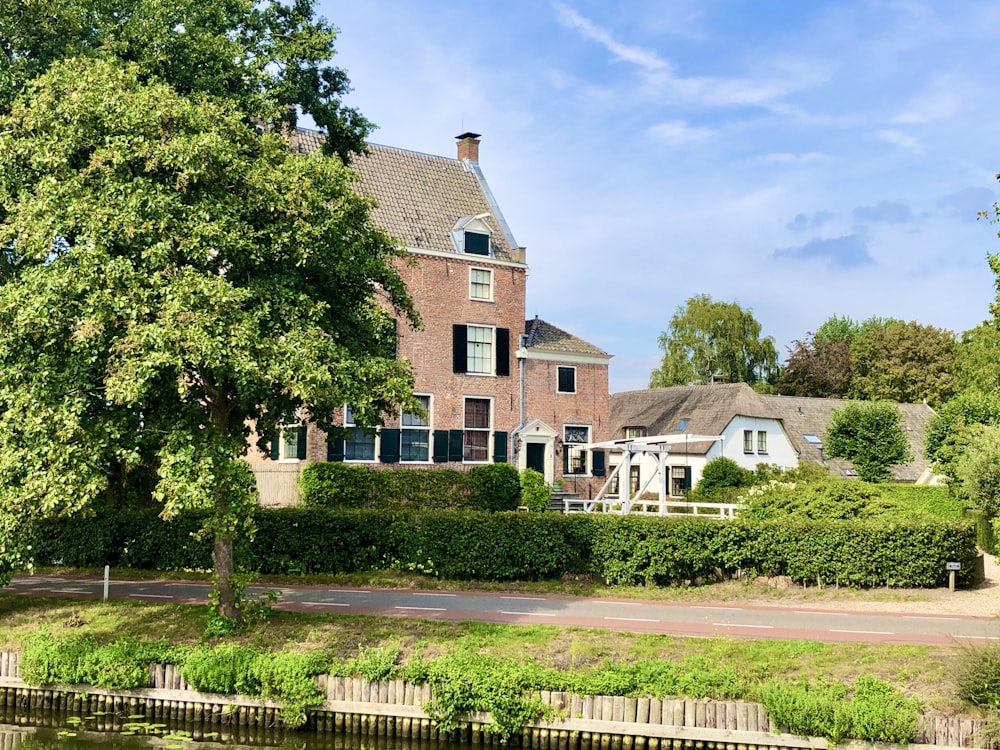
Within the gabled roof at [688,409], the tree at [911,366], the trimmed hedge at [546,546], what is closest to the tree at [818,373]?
the tree at [911,366]

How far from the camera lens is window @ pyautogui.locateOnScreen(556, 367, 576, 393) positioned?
129ft

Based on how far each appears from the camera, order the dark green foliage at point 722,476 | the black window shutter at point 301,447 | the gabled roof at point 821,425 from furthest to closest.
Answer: the gabled roof at point 821,425 < the dark green foliage at point 722,476 < the black window shutter at point 301,447

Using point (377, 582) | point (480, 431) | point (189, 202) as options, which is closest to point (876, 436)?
point (480, 431)

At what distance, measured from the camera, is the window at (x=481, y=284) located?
37.6m

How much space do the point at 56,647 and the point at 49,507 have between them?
8.94 ft

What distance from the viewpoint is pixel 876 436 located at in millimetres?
46250

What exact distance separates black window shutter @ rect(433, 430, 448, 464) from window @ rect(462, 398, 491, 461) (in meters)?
1.00

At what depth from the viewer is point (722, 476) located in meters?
41.8

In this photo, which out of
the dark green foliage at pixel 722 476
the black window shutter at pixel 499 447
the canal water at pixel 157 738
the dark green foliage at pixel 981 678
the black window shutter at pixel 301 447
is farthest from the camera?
the dark green foliage at pixel 722 476

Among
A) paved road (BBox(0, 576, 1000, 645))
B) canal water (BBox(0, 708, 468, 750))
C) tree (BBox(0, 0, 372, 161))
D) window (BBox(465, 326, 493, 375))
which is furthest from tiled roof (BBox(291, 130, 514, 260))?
canal water (BBox(0, 708, 468, 750))

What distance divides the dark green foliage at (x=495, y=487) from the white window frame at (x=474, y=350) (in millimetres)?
3926

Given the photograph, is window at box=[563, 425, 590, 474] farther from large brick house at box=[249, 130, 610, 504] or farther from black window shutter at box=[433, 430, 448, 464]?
black window shutter at box=[433, 430, 448, 464]

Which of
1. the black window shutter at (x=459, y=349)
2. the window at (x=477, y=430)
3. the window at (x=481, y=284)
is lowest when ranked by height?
the window at (x=477, y=430)

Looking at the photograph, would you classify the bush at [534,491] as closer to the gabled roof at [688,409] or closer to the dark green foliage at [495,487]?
the dark green foliage at [495,487]
